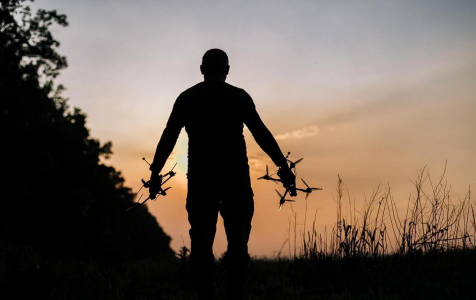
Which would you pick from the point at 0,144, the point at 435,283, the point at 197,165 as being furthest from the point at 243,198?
the point at 0,144

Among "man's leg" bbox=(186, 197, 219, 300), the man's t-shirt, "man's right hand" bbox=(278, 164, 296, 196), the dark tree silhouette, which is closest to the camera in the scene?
"man's leg" bbox=(186, 197, 219, 300)

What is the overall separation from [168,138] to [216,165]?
0.61 metres

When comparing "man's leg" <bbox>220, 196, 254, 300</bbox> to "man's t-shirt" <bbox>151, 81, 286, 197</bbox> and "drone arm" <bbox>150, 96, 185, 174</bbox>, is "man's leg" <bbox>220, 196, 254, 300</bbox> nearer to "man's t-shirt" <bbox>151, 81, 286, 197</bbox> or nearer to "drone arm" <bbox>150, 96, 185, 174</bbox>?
"man's t-shirt" <bbox>151, 81, 286, 197</bbox>

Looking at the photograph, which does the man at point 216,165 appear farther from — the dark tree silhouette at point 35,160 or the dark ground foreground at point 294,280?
the dark tree silhouette at point 35,160

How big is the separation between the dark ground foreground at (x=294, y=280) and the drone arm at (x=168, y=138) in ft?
4.99

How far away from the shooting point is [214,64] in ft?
16.0

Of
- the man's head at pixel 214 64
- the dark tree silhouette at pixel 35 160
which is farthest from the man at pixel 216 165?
the dark tree silhouette at pixel 35 160

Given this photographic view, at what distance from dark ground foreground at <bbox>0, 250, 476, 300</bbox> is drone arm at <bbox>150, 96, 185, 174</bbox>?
1.52 m

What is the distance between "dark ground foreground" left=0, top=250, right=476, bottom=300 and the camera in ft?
16.2

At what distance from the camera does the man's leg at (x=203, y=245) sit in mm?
4551

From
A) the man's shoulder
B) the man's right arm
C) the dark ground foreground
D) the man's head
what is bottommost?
the dark ground foreground

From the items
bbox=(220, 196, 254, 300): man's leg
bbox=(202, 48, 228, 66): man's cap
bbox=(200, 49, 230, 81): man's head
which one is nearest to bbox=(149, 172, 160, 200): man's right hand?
bbox=(220, 196, 254, 300): man's leg

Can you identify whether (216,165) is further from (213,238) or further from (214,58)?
(214,58)

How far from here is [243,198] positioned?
467 cm
